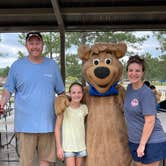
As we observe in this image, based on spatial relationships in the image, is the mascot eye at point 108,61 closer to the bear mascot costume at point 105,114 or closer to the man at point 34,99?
the bear mascot costume at point 105,114

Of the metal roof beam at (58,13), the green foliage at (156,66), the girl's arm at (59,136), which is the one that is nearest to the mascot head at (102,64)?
the girl's arm at (59,136)

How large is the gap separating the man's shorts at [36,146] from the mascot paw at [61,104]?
0.26 metres

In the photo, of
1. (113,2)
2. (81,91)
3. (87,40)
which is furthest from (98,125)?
(87,40)

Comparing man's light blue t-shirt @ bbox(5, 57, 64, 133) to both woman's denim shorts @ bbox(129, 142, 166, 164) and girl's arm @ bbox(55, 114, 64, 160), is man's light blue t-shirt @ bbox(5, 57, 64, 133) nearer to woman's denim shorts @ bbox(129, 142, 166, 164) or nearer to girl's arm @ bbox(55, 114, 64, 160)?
girl's arm @ bbox(55, 114, 64, 160)

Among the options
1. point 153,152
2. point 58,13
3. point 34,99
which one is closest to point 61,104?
point 34,99

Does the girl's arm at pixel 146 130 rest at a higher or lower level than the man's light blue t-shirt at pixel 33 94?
lower

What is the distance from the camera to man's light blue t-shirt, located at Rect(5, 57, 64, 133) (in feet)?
9.44

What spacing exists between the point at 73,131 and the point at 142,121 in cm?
61

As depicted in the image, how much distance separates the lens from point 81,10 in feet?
20.3

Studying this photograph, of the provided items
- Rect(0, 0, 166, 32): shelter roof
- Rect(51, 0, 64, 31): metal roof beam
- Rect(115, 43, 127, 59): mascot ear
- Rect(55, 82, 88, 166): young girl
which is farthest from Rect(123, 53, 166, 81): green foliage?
Rect(55, 82, 88, 166): young girl

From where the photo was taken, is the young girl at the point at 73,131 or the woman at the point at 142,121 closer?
the woman at the point at 142,121

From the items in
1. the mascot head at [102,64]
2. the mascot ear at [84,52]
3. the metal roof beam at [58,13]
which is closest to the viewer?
the mascot head at [102,64]

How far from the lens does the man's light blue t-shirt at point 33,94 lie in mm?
2877

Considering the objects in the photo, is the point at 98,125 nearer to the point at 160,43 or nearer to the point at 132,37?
the point at 132,37
